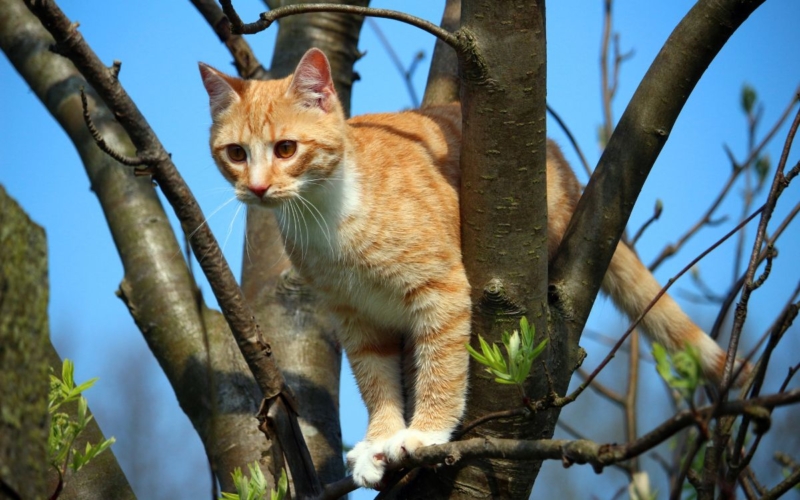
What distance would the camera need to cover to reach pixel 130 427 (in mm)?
10539

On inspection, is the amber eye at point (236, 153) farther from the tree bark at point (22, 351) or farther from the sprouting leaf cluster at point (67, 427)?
the tree bark at point (22, 351)

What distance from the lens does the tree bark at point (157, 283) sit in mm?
3133

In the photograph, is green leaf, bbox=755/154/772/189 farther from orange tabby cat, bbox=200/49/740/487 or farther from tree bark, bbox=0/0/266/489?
tree bark, bbox=0/0/266/489

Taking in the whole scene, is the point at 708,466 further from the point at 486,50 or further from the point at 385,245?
the point at 385,245

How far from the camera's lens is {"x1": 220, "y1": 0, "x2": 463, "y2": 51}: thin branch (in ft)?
6.17

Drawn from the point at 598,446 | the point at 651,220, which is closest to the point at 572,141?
the point at 651,220

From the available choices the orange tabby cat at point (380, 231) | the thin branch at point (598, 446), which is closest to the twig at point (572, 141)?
the orange tabby cat at point (380, 231)

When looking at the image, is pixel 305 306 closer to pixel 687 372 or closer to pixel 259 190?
pixel 259 190

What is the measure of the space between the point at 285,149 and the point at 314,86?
0.31 meters

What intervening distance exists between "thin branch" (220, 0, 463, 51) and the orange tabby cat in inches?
35.7

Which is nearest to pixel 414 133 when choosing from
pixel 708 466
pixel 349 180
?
pixel 349 180

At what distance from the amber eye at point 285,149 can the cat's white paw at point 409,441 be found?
114 cm

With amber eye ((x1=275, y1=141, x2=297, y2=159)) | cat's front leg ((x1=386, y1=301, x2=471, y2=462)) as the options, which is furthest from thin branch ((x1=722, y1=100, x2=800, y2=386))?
amber eye ((x1=275, y1=141, x2=297, y2=159))

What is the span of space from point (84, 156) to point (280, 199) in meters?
1.30
